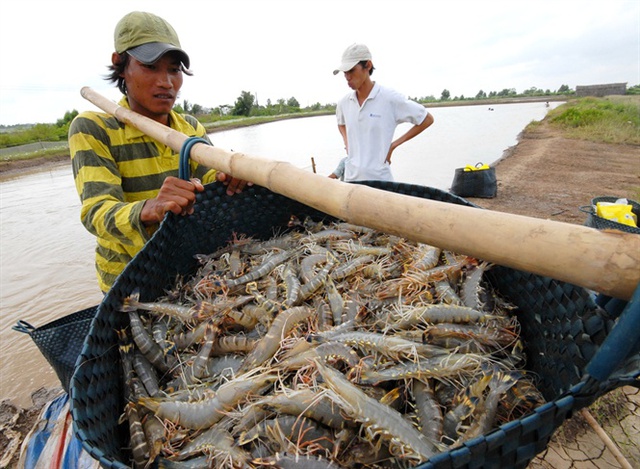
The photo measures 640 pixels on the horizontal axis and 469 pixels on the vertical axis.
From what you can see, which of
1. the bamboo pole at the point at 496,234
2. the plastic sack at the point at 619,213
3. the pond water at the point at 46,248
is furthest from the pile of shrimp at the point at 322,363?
the plastic sack at the point at 619,213

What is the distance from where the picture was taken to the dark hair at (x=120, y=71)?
2.23 metres

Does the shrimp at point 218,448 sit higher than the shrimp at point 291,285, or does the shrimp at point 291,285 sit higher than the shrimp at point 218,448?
the shrimp at point 291,285

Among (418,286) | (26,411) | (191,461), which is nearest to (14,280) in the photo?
(26,411)

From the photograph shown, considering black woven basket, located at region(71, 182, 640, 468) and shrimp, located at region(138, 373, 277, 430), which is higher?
black woven basket, located at region(71, 182, 640, 468)

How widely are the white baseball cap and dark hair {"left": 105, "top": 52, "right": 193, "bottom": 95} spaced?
8.14 ft

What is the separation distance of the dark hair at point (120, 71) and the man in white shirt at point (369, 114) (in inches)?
102

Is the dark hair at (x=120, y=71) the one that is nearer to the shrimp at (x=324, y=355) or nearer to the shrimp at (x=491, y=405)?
the shrimp at (x=324, y=355)

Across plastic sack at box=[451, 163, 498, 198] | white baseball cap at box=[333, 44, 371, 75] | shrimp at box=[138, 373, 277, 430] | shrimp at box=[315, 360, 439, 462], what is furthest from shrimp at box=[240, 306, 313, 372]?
plastic sack at box=[451, 163, 498, 198]

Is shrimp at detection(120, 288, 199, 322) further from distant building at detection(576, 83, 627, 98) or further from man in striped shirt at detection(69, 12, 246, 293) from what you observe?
distant building at detection(576, 83, 627, 98)

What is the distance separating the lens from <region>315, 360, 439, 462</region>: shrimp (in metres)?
1.15

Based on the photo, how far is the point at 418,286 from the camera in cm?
200

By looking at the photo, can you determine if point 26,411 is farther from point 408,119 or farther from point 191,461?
point 408,119

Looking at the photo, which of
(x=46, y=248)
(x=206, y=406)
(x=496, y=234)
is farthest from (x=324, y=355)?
(x=46, y=248)

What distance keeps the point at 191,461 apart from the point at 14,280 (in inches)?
312
